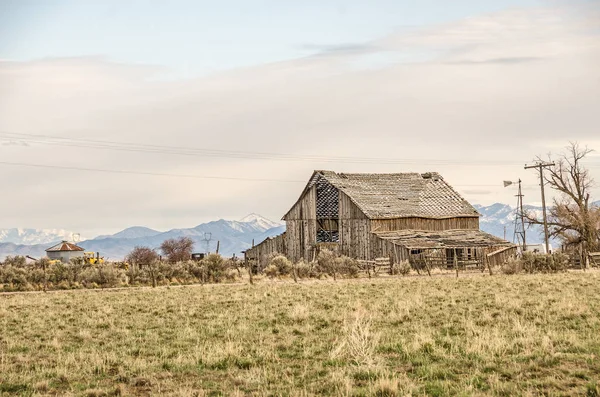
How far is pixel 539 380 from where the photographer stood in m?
12.5

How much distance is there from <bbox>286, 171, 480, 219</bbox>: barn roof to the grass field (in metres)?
31.9

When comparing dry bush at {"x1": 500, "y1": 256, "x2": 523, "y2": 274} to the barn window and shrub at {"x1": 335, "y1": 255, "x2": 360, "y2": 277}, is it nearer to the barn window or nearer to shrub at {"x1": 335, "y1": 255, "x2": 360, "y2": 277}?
shrub at {"x1": 335, "y1": 255, "x2": 360, "y2": 277}

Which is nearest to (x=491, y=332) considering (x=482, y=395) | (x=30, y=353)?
(x=482, y=395)

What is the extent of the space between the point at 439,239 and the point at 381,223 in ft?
15.5

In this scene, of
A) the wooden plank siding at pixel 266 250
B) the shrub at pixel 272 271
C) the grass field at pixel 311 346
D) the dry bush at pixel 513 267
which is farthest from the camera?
the wooden plank siding at pixel 266 250

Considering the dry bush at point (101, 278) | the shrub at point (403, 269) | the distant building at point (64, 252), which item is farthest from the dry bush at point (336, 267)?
the distant building at point (64, 252)

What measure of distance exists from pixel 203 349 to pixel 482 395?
707cm

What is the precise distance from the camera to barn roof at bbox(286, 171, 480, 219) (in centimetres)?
6081

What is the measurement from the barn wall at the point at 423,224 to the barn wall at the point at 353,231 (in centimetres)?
91

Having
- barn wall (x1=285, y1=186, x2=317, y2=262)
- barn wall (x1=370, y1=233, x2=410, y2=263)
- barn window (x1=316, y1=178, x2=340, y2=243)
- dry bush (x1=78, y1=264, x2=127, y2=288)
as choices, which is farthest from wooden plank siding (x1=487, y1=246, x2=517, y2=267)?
dry bush (x1=78, y1=264, x2=127, y2=288)

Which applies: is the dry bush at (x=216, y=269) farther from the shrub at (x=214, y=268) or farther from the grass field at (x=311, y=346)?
the grass field at (x=311, y=346)

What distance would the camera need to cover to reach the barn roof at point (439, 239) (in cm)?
5578

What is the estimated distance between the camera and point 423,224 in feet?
205

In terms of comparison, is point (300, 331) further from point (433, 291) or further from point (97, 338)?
point (433, 291)
